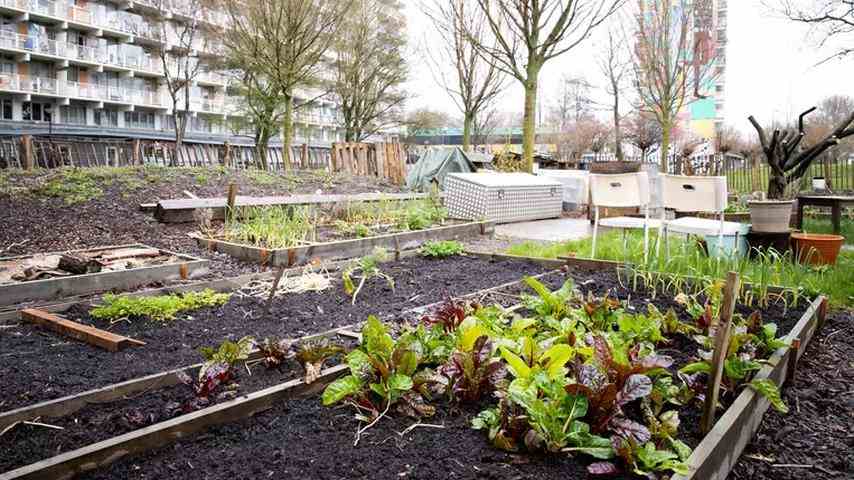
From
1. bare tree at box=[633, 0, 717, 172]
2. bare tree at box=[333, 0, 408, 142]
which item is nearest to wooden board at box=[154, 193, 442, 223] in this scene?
bare tree at box=[633, 0, 717, 172]

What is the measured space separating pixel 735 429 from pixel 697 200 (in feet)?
11.9

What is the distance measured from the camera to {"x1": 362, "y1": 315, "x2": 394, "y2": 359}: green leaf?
2410 millimetres

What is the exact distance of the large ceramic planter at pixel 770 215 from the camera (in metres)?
5.77

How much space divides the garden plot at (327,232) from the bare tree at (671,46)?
10806 millimetres

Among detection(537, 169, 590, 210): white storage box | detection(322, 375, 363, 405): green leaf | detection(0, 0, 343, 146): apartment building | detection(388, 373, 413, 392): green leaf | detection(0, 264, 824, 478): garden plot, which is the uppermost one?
detection(0, 0, 343, 146): apartment building

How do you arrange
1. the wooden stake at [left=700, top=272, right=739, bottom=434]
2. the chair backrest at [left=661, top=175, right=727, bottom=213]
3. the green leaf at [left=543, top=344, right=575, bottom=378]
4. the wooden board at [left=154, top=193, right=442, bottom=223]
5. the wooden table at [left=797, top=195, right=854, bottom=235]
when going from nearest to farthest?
the wooden stake at [left=700, top=272, right=739, bottom=434]
the green leaf at [left=543, top=344, right=575, bottom=378]
the chair backrest at [left=661, top=175, right=727, bottom=213]
the wooden board at [left=154, top=193, right=442, bottom=223]
the wooden table at [left=797, top=195, right=854, bottom=235]

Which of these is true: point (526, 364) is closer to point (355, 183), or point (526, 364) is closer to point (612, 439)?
point (612, 439)

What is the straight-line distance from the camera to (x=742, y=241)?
6.06 meters

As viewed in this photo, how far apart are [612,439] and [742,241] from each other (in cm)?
502

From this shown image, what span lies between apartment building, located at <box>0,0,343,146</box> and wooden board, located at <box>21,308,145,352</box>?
1022 inches

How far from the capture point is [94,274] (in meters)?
4.36

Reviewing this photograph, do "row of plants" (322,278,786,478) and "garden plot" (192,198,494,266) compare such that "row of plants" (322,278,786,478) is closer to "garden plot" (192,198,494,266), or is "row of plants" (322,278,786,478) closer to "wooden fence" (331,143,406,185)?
"garden plot" (192,198,494,266)

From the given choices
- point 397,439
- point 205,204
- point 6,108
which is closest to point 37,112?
point 6,108

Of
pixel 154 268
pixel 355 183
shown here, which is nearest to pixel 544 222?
pixel 355 183
